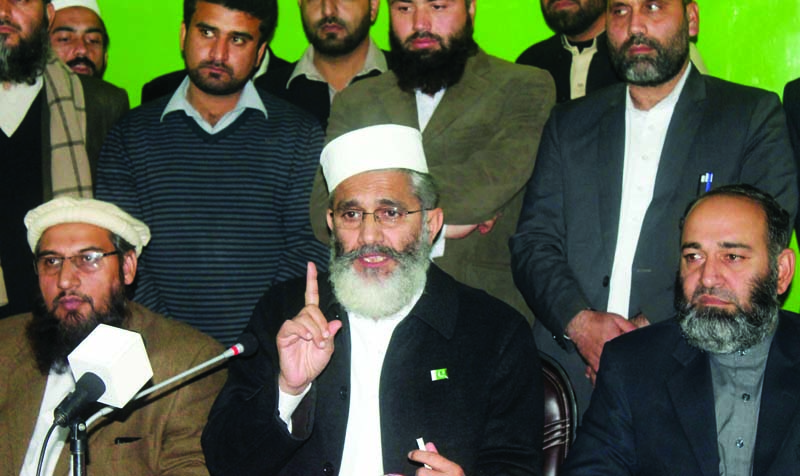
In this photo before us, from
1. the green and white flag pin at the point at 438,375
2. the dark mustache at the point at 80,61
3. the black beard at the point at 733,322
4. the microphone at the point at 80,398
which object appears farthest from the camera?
the dark mustache at the point at 80,61

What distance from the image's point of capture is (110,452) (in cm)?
383

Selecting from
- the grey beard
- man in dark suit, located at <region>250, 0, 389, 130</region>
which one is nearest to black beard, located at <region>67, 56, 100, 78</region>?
man in dark suit, located at <region>250, 0, 389, 130</region>

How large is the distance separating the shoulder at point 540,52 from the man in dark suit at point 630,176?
953 millimetres

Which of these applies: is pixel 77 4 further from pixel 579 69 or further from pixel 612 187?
pixel 612 187

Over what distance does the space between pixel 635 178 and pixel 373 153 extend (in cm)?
98

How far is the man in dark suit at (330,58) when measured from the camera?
5332mm

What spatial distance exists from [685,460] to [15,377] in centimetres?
226

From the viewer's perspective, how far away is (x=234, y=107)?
479cm

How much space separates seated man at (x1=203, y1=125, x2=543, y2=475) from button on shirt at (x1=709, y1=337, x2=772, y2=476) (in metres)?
0.55

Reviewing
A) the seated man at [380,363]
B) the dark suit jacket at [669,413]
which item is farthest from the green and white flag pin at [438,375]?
the dark suit jacket at [669,413]

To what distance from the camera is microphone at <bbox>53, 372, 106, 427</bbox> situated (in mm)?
2805

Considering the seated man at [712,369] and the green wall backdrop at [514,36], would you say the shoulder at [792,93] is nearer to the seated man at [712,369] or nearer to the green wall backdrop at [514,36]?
the seated man at [712,369]

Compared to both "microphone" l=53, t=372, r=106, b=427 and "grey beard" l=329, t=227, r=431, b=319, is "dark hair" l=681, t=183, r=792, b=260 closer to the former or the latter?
"grey beard" l=329, t=227, r=431, b=319

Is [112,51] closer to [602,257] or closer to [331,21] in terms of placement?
[331,21]
